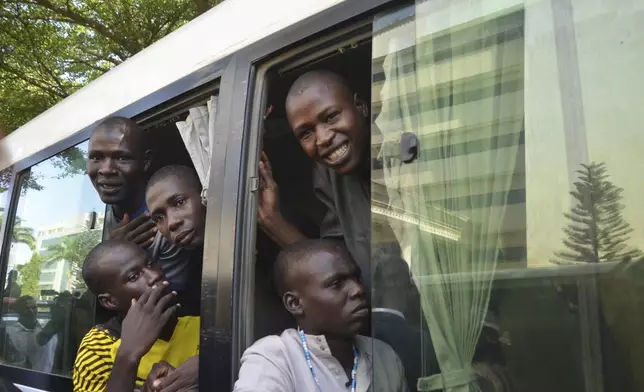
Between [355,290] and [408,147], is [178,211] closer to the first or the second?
[355,290]

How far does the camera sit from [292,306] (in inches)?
68.8

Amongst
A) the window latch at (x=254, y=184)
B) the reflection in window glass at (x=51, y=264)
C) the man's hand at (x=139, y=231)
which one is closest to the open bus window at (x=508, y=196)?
the window latch at (x=254, y=184)

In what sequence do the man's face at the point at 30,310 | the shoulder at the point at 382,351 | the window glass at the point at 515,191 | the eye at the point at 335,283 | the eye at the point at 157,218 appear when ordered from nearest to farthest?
1. the window glass at the point at 515,191
2. the shoulder at the point at 382,351
3. the eye at the point at 335,283
4. the eye at the point at 157,218
5. the man's face at the point at 30,310

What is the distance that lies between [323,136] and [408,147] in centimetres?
43

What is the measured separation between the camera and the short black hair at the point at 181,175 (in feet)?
7.47

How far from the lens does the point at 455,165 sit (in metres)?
1.34

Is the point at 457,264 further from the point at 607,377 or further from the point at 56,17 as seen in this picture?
the point at 56,17

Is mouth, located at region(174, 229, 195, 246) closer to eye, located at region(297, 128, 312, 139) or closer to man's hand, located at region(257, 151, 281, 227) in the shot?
man's hand, located at region(257, 151, 281, 227)

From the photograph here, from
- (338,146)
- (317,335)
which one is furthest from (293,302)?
(338,146)

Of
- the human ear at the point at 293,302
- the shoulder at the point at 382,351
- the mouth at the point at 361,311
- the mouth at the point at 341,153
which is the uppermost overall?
the mouth at the point at 341,153

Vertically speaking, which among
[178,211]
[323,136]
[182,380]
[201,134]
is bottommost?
[182,380]

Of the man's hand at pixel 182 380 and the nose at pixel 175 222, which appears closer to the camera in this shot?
the man's hand at pixel 182 380

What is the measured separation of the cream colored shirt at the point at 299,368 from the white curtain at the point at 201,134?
63 centimetres

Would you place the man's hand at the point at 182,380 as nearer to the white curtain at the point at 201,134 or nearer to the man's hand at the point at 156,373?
the man's hand at the point at 156,373
